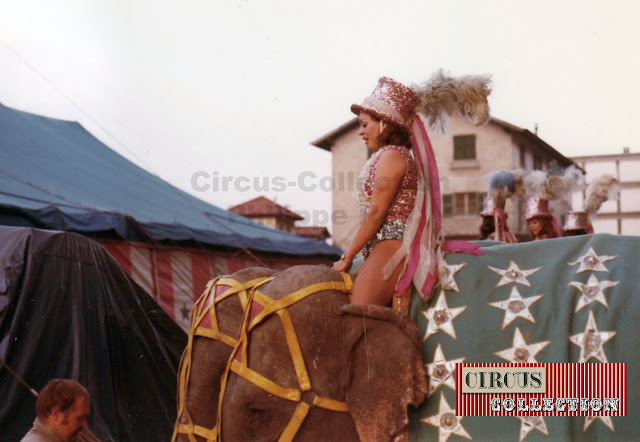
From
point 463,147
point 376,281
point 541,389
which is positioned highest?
point 463,147

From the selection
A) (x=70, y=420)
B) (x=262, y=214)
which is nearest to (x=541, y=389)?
(x=70, y=420)

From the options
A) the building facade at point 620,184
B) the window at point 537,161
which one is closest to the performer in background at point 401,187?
the building facade at point 620,184

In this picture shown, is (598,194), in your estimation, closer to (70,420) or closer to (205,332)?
(205,332)

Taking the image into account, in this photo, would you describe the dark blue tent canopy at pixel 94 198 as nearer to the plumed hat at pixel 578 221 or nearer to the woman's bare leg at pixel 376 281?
the woman's bare leg at pixel 376 281

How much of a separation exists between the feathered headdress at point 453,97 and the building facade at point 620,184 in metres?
4.13

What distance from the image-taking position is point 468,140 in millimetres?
31156

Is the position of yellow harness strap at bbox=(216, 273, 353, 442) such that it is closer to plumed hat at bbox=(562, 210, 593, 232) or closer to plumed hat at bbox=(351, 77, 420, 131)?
plumed hat at bbox=(351, 77, 420, 131)

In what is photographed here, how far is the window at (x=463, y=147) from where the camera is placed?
3106 cm

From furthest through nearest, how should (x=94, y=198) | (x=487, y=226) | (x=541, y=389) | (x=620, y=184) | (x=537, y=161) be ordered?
(x=537, y=161) → (x=94, y=198) → (x=620, y=184) → (x=487, y=226) → (x=541, y=389)

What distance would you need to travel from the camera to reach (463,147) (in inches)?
1233

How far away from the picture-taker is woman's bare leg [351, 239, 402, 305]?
363cm

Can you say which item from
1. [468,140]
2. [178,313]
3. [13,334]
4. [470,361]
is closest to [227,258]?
[178,313]

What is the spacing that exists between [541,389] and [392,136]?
1.48 m

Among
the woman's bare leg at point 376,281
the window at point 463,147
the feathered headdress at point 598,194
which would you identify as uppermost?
the window at point 463,147
